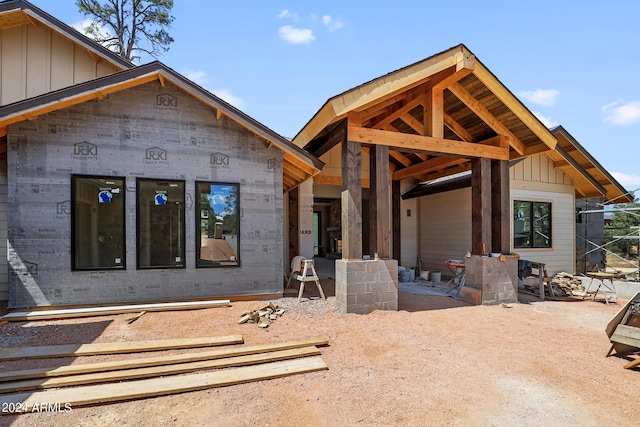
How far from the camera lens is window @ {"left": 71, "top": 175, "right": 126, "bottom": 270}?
559 centimetres

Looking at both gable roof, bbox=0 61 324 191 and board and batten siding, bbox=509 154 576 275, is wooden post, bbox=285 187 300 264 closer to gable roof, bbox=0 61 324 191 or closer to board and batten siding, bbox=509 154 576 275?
gable roof, bbox=0 61 324 191

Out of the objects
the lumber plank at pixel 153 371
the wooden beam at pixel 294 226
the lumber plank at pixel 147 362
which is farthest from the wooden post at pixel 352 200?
the wooden beam at pixel 294 226

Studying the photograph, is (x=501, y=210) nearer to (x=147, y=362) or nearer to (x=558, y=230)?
(x=558, y=230)

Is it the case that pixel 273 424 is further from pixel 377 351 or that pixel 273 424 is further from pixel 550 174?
pixel 550 174

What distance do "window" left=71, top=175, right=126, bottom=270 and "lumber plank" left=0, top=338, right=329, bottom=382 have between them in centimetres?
271

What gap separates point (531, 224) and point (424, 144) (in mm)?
7048

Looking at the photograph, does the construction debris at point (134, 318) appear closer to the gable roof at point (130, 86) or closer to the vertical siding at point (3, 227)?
the vertical siding at point (3, 227)

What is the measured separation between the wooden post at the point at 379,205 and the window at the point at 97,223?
475cm

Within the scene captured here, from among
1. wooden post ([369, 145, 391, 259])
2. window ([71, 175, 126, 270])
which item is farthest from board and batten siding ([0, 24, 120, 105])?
wooden post ([369, 145, 391, 259])

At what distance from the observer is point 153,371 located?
3.36 m

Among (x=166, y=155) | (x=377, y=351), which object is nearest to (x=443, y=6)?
(x=166, y=155)

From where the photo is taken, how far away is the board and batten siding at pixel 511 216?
10359 mm

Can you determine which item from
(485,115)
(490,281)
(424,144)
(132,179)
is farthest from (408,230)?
(132,179)

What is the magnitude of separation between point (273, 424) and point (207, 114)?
5.66 metres
